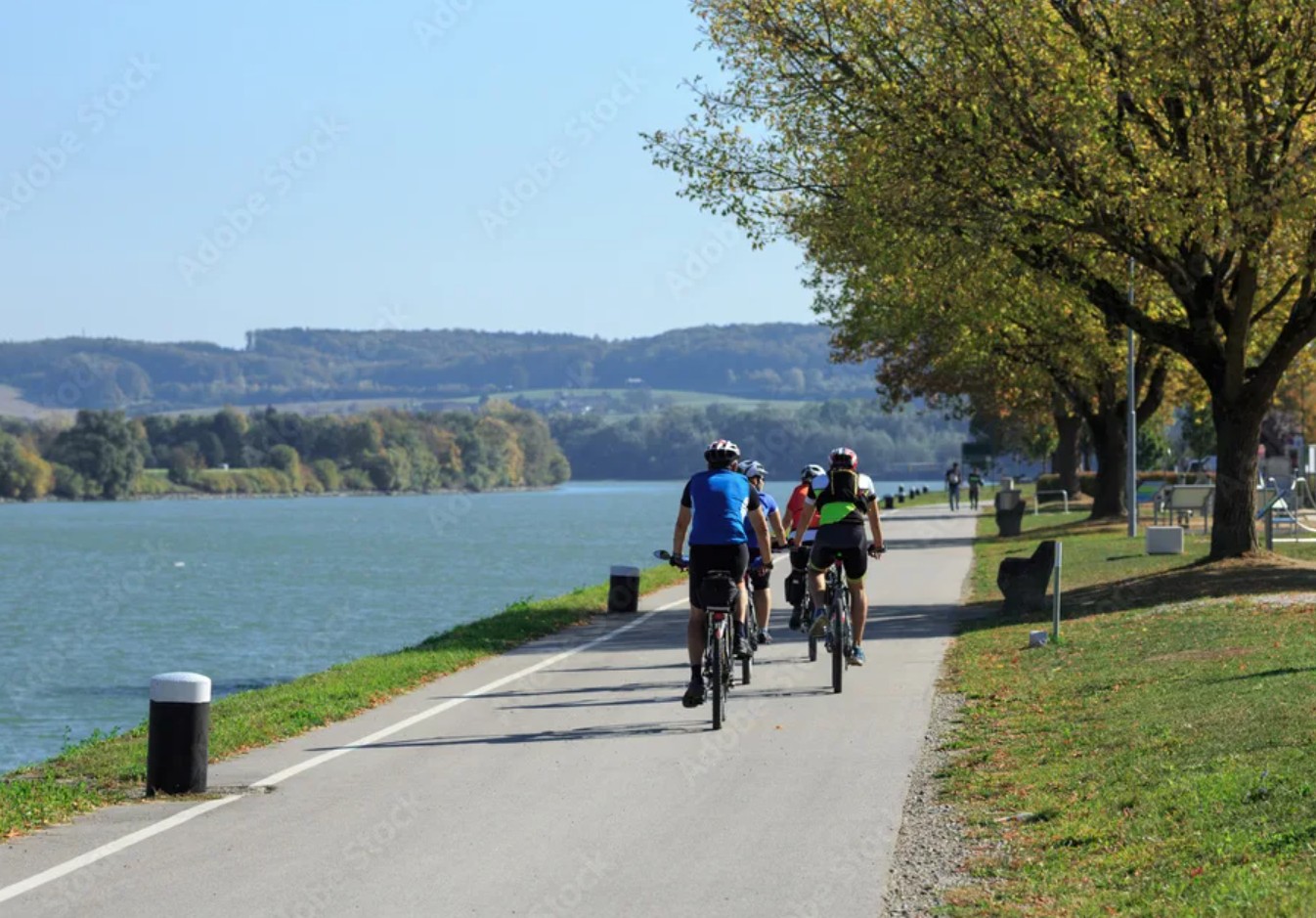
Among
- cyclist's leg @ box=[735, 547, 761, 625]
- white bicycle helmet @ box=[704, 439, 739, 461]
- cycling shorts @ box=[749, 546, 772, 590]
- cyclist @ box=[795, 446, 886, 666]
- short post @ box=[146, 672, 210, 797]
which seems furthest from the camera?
cycling shorts @ box=[749, 546, 772, 590]

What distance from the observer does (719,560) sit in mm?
13789

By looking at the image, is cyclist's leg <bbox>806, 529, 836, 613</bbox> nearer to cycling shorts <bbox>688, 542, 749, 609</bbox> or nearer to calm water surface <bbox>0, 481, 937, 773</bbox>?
cycling shorts <bbox>688, 542, 749, 609</bbox>

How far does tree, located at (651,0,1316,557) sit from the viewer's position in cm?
2311

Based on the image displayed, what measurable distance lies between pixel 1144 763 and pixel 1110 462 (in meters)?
39.5

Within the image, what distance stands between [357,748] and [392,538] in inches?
3556

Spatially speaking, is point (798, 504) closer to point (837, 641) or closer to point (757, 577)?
point (757, 577)

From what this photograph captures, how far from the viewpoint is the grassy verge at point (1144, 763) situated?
25.6 ft

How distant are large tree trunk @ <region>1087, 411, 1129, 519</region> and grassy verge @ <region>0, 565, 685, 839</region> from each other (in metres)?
26.0

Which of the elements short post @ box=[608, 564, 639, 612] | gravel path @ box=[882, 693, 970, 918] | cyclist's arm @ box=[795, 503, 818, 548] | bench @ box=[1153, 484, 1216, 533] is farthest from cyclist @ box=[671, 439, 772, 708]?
bench @ box=[1153, 484, 1216, 533]

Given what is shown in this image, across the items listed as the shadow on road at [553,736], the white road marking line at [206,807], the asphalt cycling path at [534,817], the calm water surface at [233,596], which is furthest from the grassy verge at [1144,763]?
the calm water surface at [233,596]

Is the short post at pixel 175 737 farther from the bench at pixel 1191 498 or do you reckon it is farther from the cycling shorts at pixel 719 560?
the bench at pixel 1191 498

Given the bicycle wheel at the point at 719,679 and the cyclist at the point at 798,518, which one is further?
the cyclist at the point at 798,518

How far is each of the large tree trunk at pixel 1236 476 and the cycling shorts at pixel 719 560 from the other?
14.7 meters

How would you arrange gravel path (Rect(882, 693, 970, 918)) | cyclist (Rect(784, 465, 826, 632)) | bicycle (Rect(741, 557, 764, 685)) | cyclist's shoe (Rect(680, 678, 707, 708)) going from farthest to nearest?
cyclist (Rect(784, 465, 826, 632)) → bicycle (Rect(741, 557, 764, 685)) → cyclist's shoe (Rect(680, 678, 707, 708)) → gravel path (Rect(882, 693, 970, 918))
